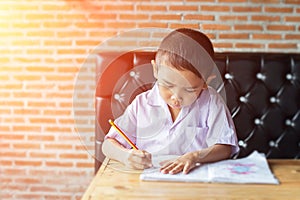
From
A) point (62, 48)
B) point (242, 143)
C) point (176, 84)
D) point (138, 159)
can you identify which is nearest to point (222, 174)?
point (138, 159)

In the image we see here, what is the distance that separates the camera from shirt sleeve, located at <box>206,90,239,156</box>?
0.91m

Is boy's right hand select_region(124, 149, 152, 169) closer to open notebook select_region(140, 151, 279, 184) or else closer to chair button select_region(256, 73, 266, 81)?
open notebook select_region(140, 151, 279, 184)

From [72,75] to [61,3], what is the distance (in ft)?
0.78

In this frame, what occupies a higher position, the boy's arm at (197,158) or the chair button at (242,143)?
the boy's arm at (197,158)

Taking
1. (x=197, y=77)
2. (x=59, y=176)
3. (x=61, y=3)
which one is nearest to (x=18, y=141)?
(x=59, y=176)

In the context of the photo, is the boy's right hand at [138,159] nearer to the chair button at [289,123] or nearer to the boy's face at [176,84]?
the boy's face at [176,84]

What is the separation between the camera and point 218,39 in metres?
1.57

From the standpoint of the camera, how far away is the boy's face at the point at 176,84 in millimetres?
734

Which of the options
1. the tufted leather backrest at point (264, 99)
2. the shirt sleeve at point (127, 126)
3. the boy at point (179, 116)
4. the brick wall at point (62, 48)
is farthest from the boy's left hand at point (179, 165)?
the brick wall at point (62, 48)

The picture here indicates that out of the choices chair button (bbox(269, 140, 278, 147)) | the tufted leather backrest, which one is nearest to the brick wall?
the tufted leather backrest

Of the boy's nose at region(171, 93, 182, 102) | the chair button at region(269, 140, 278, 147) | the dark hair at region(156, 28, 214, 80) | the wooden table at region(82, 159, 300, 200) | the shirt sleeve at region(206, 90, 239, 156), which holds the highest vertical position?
the dark hair at region(156, 28, 214, 80)

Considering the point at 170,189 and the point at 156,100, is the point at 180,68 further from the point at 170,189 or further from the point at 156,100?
the point at 170,189

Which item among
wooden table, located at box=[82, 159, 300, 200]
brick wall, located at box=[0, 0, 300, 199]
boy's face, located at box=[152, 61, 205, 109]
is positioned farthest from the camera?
brick wall, located at box=[0, 0, 300, 199]

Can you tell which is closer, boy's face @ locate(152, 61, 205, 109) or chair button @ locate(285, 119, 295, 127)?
boy's face @ locate(152, 61, 205, 109)
